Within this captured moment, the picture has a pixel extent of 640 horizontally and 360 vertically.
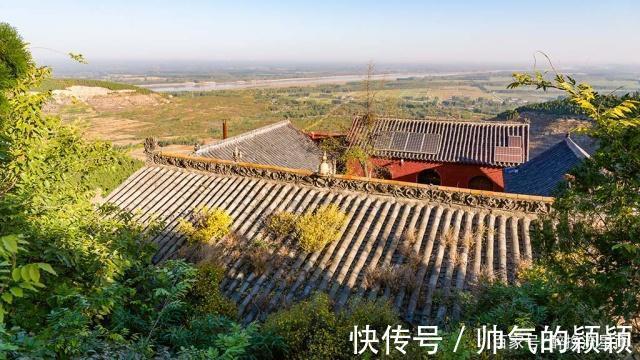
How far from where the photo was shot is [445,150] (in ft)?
76.3

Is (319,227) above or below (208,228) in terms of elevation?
above

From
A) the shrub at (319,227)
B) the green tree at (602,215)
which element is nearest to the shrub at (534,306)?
the green tree at (602,215)

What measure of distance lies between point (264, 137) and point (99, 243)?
15.6m

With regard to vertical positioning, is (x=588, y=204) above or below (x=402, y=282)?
above

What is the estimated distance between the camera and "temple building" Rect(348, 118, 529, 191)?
73.4ft

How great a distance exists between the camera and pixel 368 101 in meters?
25.0

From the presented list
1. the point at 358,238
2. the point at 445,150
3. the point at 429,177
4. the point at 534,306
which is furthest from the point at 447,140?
the point at 534,306

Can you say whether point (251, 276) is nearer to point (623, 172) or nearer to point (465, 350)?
point (465, 350)

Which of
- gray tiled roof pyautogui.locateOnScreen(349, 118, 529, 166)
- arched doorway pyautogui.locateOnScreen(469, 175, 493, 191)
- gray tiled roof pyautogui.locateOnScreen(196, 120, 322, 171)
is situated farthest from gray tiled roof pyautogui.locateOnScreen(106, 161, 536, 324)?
arched doorway pyautogui.locateOnScreen(469, 175, 493, 191)

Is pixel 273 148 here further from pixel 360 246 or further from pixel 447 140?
pixel 360 246

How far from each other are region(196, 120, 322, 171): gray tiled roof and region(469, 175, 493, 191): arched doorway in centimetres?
899

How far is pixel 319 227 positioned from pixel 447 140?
17629mm

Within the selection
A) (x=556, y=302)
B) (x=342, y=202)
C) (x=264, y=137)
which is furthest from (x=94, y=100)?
(x=556, y=302)

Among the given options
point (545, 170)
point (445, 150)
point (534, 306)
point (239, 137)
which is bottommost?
point (545, 170)
